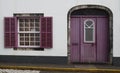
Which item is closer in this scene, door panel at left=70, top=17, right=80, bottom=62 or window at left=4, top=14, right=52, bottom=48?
window at left=4, top=14, right=52, bottom=48

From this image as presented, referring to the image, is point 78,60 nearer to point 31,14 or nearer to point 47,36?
point 47,36

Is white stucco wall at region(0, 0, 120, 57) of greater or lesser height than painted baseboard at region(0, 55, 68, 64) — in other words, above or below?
above

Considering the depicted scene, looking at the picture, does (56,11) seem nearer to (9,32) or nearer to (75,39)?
(75,39)

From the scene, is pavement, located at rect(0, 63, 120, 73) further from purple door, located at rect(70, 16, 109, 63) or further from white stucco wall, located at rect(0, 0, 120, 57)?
white stucco wall, located at rect(0, 0, 120, 57)

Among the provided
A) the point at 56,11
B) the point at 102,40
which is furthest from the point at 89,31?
the point at 56,11

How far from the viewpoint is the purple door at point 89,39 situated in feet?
62.0

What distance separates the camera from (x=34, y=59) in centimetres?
1880

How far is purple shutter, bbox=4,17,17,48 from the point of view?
61.6 feet

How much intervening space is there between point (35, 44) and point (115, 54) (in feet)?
12.3

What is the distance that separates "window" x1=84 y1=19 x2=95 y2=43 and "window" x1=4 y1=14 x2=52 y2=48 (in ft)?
5.51

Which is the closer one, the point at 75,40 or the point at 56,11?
the point at 56,11

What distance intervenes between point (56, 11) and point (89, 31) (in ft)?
5.99

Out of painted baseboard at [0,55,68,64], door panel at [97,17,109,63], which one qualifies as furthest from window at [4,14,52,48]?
door panel at [97,17,109,63]

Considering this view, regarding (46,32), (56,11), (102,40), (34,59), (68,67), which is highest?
(56,11)
